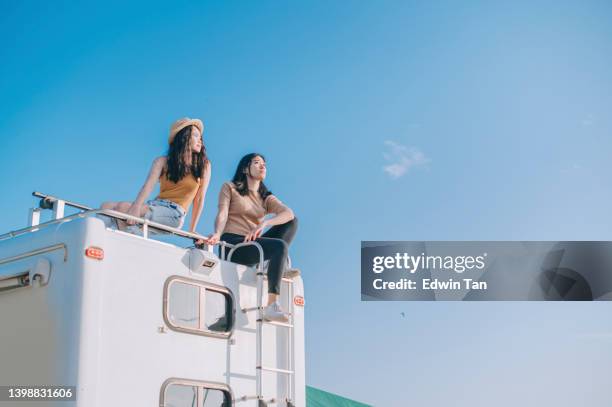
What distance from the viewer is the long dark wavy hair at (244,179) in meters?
8.98

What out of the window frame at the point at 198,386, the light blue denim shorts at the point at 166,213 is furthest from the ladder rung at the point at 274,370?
the light blue denim shorts at the point at 166,213

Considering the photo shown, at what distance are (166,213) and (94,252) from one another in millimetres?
1558

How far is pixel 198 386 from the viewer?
299 inches

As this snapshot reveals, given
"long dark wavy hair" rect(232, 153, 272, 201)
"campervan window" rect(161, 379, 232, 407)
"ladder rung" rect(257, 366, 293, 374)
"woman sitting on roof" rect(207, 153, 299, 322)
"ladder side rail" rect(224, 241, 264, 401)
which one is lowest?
"campervan window" rect(161, 379, 232, 407)

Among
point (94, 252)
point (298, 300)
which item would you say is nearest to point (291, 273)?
point (298, 300)

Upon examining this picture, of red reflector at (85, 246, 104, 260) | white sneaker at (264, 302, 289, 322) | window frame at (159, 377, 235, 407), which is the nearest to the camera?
red reflector at (85, 246, 104, 260)

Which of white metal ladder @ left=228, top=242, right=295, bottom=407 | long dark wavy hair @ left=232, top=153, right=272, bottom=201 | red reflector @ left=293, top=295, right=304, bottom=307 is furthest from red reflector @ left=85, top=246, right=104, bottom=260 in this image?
red reflector @ left=293, top=295, right=304, bottom=307

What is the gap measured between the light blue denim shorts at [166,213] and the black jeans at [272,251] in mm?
487

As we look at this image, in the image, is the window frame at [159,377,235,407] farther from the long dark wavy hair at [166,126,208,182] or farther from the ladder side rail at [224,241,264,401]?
the long dark wavy hair at [166,126,208,182]

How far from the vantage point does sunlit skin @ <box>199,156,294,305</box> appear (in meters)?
8.38

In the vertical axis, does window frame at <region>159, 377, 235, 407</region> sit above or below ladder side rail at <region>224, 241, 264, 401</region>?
below

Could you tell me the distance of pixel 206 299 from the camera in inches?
310

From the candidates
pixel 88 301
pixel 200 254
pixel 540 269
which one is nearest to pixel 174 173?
pixel 200 254

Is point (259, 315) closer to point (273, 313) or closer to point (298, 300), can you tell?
point (273, 313)
